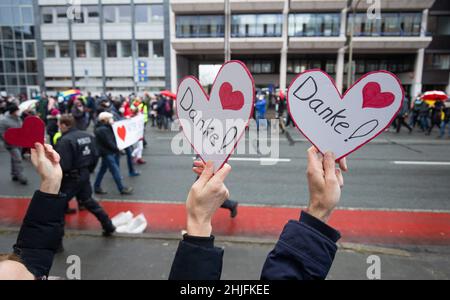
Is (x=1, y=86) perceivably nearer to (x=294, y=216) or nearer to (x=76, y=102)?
(x=76, y=102)

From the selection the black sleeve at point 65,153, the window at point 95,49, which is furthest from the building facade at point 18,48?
the black sleeve at point 65,153

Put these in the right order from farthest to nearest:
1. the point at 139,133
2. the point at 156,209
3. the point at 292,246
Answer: the point at 139,133
the point at 156,209
the point at 292,246

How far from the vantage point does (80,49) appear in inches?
1222

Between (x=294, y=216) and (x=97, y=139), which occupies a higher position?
(x=97, y=139)

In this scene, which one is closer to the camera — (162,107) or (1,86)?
(162,107)

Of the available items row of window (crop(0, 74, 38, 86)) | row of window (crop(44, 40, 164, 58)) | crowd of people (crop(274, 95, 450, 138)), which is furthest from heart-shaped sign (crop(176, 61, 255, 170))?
row of window (crop(0, 74, 38, 86))

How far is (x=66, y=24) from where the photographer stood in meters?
30.5

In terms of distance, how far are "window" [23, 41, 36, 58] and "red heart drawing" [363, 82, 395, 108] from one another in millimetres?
37720

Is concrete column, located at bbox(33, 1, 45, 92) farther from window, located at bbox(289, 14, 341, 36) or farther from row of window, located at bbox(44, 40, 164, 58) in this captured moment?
window, located at bbox(289, 14, 341, 36)

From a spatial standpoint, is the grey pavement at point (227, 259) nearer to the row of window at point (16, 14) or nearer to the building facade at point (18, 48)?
the building facade at point (18, 48)

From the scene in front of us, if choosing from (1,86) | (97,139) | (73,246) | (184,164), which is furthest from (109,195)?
(1,86)

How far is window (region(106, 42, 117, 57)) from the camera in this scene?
30572 millimetres

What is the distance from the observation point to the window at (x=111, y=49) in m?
30.6

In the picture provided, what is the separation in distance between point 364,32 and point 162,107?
19747 mm
